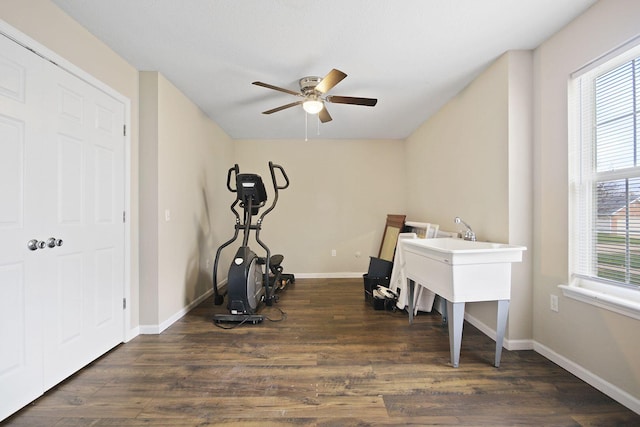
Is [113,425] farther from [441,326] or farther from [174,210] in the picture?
[441,326]

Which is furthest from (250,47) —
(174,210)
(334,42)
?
(174,210)

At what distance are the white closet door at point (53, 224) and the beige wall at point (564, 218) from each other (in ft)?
11.3

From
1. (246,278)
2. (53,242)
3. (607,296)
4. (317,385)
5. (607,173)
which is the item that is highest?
(607,173)

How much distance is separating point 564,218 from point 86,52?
12.1 feet

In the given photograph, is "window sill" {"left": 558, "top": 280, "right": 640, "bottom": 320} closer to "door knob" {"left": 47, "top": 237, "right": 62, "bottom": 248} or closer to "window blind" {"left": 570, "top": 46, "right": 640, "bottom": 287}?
"window blind" {"left": 570, "top": 46, "right": 640, "bottom": 287}

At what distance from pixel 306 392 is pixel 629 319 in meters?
1.92

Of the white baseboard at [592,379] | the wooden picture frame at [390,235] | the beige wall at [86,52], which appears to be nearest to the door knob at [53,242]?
the beige wall at [86,52]

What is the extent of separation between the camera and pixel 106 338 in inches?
83.9

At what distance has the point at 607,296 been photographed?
162cm

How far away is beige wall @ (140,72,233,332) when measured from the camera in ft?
8.20

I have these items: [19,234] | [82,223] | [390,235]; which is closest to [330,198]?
[390,235]

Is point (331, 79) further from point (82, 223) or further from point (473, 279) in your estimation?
point (82, 223)

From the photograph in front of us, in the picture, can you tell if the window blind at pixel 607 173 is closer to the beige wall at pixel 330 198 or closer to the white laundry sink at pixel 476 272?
the white laundry sink at pixel 476 272

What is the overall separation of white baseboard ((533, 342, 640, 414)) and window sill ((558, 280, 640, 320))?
0.46m
